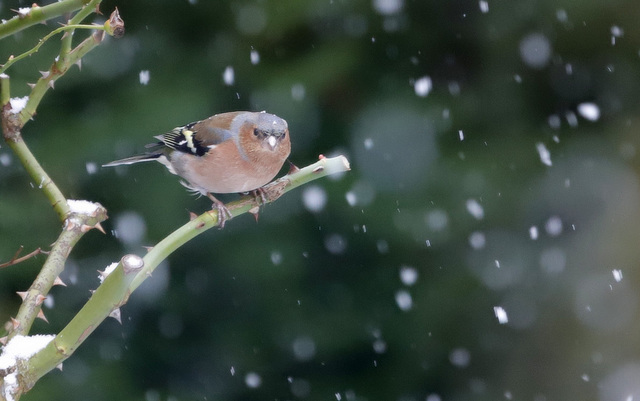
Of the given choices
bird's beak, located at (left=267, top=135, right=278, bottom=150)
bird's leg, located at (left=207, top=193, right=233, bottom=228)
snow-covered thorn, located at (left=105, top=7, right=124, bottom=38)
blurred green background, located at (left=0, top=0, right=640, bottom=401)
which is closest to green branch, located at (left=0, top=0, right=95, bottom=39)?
snow-covered thorn, located at (left=105, top=7, right=124, bottom=38)

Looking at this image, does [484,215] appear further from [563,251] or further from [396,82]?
[396,82]

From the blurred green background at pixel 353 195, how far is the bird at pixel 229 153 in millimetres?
545

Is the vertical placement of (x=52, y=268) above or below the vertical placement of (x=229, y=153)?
above

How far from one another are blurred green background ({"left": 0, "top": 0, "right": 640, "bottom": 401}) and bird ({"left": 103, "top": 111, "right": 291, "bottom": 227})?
545 millimetres

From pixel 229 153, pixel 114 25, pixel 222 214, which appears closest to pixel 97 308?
pixel 114 25

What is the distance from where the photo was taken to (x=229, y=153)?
2203mm

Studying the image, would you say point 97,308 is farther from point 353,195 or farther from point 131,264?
point 353,195

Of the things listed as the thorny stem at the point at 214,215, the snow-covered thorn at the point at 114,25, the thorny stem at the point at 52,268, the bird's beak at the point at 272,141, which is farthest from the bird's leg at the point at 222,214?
the bird's beak at the point at 272,141

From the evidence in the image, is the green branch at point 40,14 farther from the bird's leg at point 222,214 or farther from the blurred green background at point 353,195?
the blurred green background at point 353,195

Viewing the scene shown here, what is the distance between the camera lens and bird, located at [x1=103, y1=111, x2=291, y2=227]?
2131 millimetres

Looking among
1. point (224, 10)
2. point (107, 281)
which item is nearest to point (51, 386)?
point (224, 10)

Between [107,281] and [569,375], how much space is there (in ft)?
9.89

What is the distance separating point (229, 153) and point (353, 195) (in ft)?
2.92

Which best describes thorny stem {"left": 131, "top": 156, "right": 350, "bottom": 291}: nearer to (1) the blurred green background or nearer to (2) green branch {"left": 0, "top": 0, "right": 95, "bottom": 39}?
(2) green branch {"left": 0, "top": 0, "right": 95, "bottom": 39}
